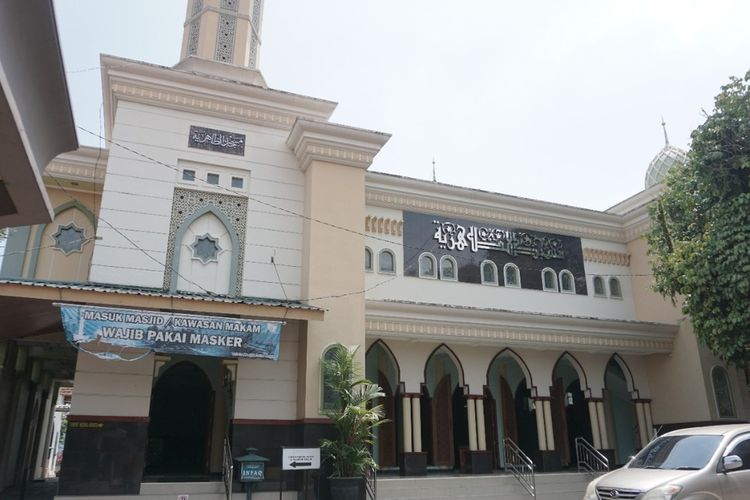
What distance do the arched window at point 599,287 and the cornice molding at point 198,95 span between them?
28.2ft

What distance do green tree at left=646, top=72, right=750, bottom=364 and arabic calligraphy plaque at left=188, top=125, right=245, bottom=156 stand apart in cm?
940

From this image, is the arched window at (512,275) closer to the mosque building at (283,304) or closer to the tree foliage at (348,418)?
the mosque building at (283,304)

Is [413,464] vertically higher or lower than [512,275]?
lower

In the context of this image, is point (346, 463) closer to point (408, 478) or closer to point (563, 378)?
point (408, 478)

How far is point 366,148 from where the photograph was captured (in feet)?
40.0

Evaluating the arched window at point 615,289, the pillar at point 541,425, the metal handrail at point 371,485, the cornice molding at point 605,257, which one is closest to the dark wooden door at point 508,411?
Answer: the pillar at point 541,425

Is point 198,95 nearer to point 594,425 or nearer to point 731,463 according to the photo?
point 731,463

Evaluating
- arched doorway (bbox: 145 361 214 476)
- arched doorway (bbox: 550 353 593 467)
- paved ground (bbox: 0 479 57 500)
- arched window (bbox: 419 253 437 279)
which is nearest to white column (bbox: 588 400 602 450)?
arched doorway (bbox: 550 353 593 467)

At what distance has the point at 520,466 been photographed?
502 inches

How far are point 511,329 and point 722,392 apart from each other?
5.76 m

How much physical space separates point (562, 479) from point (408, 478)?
11.9ft

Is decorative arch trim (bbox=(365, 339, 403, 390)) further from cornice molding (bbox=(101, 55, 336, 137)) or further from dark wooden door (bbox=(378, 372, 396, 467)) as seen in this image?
cornice molding (bbox=(101, 55, 336, 137))

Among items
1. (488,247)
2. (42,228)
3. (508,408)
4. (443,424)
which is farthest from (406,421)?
(42,228)

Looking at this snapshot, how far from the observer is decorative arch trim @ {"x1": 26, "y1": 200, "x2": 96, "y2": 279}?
12.0m
